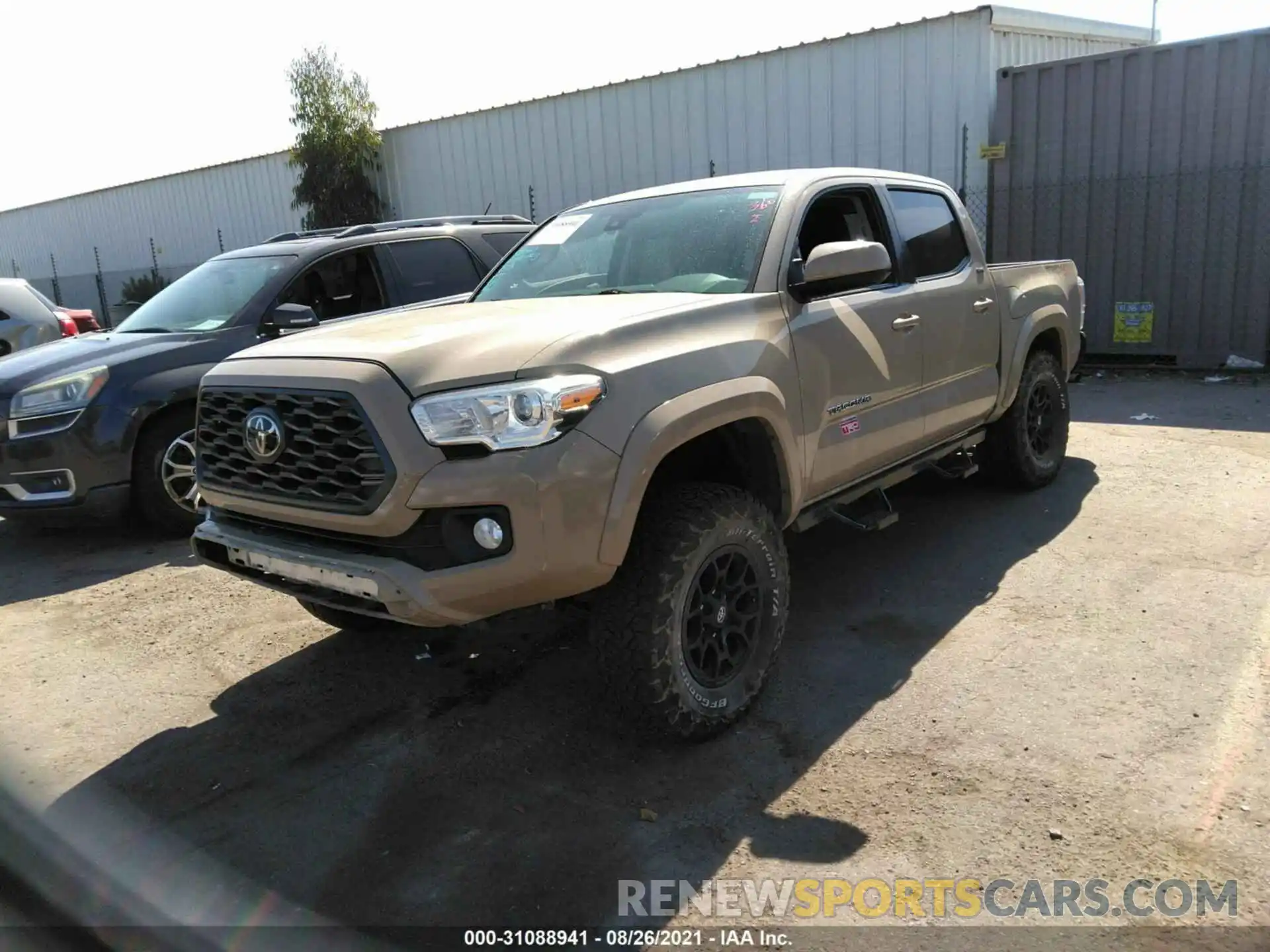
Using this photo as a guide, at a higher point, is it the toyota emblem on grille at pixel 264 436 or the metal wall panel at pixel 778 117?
the metal wall panel at pixel 778 117

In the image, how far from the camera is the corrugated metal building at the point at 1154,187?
966cm

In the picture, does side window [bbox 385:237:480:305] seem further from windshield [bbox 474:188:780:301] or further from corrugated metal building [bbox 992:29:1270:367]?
corrugated metal building [bbox 992:29:1270:367]

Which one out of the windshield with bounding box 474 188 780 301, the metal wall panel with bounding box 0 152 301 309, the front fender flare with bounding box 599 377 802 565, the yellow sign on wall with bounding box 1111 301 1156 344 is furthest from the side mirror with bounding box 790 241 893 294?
the metal wall panel with bounding box 0 152 301 309

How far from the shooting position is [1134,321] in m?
10.4

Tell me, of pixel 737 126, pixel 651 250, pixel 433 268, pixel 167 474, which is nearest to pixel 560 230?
pixel 651 250

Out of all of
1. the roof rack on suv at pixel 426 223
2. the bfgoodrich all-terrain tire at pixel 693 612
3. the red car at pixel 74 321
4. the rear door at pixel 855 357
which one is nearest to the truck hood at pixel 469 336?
the rear door at pixel 855 357

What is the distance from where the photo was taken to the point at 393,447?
2795 mm

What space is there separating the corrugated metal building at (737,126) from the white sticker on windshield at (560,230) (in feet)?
25.5

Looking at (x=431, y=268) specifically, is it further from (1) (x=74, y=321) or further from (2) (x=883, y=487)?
(1) (x=74, y=321)

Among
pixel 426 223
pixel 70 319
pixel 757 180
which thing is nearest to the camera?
pixel 757 180

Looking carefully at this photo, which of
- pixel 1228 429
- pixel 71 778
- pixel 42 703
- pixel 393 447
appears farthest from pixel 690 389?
pixel 1228 429

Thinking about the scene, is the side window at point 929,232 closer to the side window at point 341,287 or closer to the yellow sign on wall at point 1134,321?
the side window at point 341,287

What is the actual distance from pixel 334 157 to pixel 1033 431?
49.0ft

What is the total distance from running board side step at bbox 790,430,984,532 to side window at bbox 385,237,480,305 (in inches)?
141
